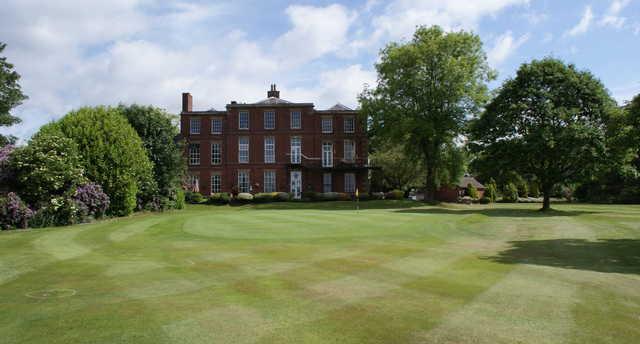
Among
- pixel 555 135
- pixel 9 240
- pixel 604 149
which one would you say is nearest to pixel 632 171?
pixel 604 149

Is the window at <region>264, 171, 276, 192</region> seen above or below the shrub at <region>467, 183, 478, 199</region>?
above

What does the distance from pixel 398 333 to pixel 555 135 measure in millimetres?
28204

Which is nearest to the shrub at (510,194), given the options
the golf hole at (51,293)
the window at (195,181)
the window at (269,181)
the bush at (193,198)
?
the window at (269,181)

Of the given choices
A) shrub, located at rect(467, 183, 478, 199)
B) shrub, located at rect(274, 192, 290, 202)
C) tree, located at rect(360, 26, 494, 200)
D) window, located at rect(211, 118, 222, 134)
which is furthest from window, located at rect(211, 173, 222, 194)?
shrub, located at rect(467, 183, 478, 199)

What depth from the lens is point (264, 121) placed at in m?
46.5

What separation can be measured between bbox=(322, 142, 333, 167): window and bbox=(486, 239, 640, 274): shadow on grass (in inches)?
1234

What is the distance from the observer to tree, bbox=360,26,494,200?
39844 millimetres

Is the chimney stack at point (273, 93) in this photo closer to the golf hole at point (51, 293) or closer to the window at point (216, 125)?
the window at point (216, 125)

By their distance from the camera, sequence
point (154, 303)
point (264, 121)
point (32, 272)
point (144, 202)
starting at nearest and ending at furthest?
point (154, 303) → point (32, 272) → point (144, 202) → point (264, 121)

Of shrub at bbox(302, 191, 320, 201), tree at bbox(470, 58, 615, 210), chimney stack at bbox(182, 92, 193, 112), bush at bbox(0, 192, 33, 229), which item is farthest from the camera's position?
chimney stack at bbox(182, 92, 193, 112)

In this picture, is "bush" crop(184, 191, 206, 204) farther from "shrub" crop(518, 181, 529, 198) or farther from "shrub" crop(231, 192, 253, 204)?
"shrub" crop(518, 181, 529, 198)

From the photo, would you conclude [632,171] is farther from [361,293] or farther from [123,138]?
[123,138]

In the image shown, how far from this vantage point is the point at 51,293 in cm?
751

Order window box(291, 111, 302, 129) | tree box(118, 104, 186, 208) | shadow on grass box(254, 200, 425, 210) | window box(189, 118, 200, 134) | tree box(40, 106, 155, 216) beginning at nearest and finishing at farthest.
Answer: tree box(40, 106, 155, 216) < tree box(118, 104, 186, 208) < shadow on grass box(254, 200, 425, 210) < window box(291, 111, 302, 129) < window box(189, 118, 200, 134)
